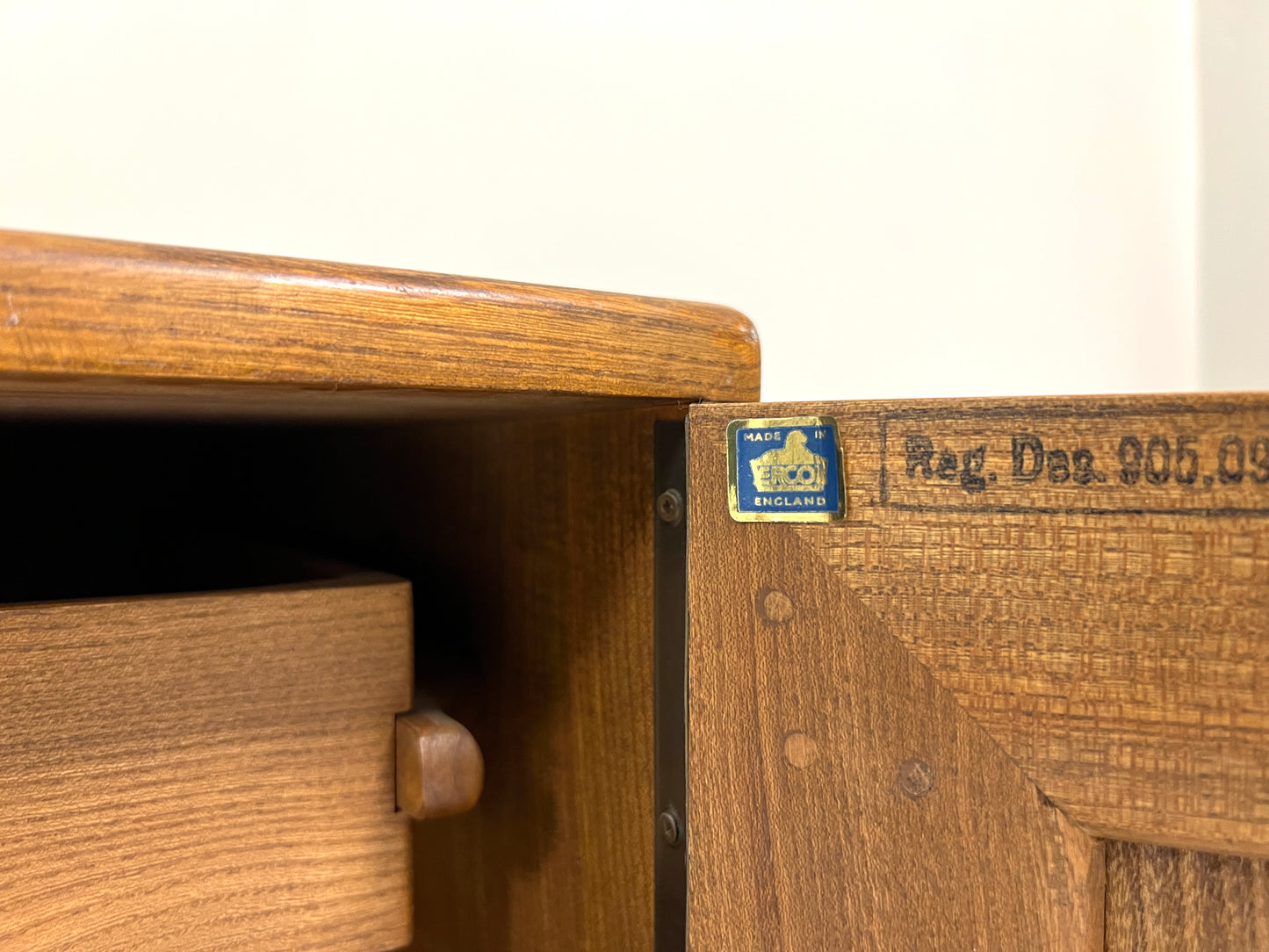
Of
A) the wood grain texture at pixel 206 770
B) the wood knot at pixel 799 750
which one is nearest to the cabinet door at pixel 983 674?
the wood knot at pixel 799 750

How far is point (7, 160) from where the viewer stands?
25.8 inches

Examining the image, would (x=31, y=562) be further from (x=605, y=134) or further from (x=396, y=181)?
(x=605, y=134)

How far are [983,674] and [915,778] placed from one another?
35mm

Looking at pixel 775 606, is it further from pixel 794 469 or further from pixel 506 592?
pixel 506 592

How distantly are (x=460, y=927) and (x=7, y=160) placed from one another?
0.60 metres

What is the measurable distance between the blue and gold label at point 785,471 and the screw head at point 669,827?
106mm

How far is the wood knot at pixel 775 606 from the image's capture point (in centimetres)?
27

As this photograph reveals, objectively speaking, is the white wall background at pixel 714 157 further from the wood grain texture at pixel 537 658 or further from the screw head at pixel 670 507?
the screw head at pixel 670 507

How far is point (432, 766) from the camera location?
12.2 inches

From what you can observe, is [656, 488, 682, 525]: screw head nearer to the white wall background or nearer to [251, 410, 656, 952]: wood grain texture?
[251, 410, 656, 952]: wood grain texture

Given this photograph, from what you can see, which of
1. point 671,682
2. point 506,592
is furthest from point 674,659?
point 506,592

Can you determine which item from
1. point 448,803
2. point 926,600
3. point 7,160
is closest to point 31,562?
point 7,160

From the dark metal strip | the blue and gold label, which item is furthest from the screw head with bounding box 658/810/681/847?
the blue and gold label

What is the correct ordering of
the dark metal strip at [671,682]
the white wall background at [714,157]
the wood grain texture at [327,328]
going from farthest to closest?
the white wall background at [714,157] → the dark metal strip at [671,682] → the wood grain texture at [327,328]
